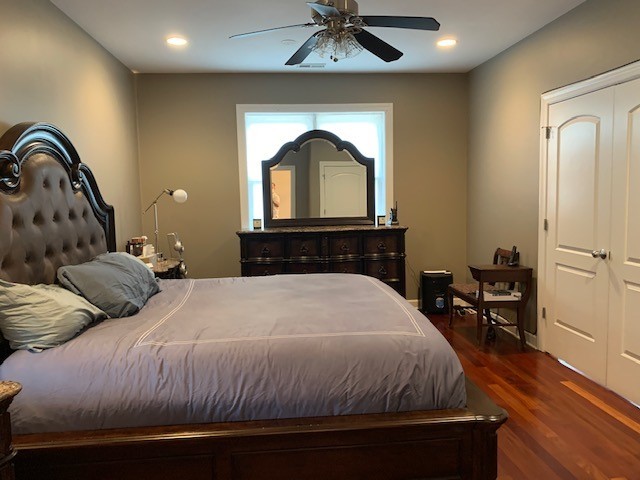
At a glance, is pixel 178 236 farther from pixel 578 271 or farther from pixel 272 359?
pixel 578 271

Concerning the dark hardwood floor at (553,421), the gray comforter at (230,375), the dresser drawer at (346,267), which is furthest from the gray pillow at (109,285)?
the dresser drawer at (346,267)

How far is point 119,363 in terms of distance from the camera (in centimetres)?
181

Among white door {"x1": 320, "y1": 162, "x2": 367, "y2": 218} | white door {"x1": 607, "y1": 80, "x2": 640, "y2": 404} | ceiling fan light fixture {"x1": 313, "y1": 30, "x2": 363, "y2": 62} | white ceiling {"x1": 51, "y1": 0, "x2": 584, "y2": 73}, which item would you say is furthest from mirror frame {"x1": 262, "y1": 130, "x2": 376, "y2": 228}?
white door {"x1": 607, "y1": 80, "x2": 640, "y2": 404}

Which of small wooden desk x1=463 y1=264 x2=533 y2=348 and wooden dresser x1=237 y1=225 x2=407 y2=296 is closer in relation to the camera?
small wooden desk x1=463 y1=264 x2=533 y2=348

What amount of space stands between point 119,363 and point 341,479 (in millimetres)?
990

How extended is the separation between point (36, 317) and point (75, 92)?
2047mm

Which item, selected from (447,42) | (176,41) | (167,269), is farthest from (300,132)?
(167,269)

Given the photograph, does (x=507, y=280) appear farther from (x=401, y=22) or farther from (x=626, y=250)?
(x=401, y=22)

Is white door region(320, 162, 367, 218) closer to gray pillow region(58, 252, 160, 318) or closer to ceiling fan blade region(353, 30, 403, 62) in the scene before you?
ceiling fan blade region(353, 30, 403, 62)

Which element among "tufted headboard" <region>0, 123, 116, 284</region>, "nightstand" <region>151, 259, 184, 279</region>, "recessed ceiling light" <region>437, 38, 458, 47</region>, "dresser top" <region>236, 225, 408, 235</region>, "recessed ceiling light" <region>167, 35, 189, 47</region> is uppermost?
"recessed ceiling light" <region>437, 38, 458, 47</region>

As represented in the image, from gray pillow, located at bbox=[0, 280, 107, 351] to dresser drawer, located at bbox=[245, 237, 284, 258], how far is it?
249 centimetres

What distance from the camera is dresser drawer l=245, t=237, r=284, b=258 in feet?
14.9

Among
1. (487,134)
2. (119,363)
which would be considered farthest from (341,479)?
(487,134)

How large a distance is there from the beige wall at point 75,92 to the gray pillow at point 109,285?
2.87 feet
